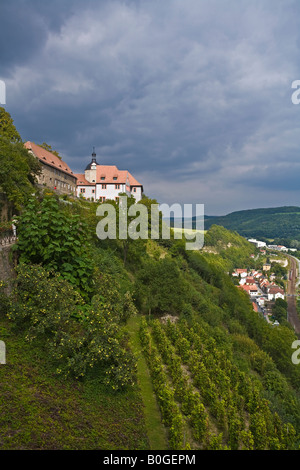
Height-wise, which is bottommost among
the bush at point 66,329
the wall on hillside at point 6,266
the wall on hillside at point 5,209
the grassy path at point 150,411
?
the grassy path at point 150,411

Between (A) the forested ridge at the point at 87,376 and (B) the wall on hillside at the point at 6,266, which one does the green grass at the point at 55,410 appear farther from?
(B) the wall on hillside at the point at 6,266

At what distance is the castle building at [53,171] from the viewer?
47.5 m

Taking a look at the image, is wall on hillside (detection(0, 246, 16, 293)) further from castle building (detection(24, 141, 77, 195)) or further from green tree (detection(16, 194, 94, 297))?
castle building (detection(24, 141, 77, 195))

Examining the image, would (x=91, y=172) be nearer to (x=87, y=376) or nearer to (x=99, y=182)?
(x=99, y=182)

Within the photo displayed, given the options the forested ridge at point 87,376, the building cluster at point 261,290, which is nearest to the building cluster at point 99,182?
the forested ridge at point 87,376

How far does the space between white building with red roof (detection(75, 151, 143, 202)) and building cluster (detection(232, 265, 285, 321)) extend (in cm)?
5751

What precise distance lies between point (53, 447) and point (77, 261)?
9.02m

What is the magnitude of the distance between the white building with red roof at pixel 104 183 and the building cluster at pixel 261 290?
57.5m

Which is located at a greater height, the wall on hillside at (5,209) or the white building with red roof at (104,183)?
the white building with red roof at (104,183)

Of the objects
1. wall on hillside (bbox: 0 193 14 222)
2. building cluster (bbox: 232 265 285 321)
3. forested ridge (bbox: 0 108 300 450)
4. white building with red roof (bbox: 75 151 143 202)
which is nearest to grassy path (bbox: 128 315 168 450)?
forested ridge (bbox: 0 108 300 450)

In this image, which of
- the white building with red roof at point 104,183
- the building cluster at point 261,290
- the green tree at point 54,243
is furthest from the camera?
the building cluster at point 261,290
